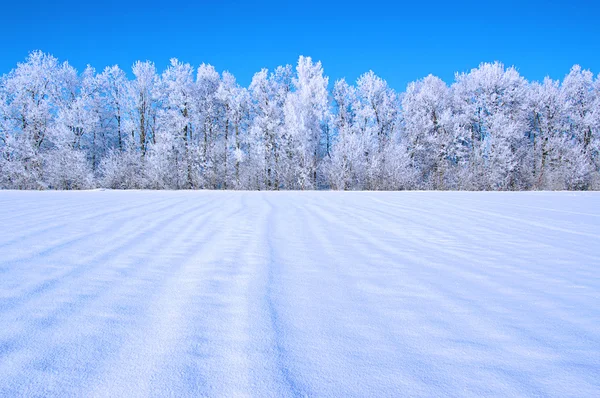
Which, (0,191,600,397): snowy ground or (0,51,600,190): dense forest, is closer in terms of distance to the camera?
→ (0,191,600,397): snowy ground

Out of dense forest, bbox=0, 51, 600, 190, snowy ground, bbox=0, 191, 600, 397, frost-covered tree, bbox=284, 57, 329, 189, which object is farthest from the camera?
frost-covered tree, bbox=284, 57, 329, 189

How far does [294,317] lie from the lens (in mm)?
1231

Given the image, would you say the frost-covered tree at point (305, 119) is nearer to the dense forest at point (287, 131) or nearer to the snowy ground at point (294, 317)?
the dense forest at point (287, 131)

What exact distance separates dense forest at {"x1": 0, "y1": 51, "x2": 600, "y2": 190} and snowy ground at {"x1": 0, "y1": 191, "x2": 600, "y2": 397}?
17.1 m

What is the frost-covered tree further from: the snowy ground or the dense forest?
the snowy ground

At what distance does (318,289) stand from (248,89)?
23.1 meters

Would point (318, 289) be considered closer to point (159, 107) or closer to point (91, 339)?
point (91, 339)

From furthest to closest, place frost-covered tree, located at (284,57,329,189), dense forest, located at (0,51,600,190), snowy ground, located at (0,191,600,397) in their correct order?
1. frost-covered tree, located at (284,57,329,189)
2. dense forest, located at (0,51,600,190)
3. snowy ground, located at (0,191,600,397)

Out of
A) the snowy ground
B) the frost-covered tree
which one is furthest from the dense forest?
the snowy ground

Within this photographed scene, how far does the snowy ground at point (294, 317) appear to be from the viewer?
0.85 metres

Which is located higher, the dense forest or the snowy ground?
the dense forest

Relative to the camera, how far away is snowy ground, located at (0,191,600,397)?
0.85 m

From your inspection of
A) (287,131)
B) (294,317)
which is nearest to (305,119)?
(287,131)

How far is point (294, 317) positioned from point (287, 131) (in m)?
19.3
